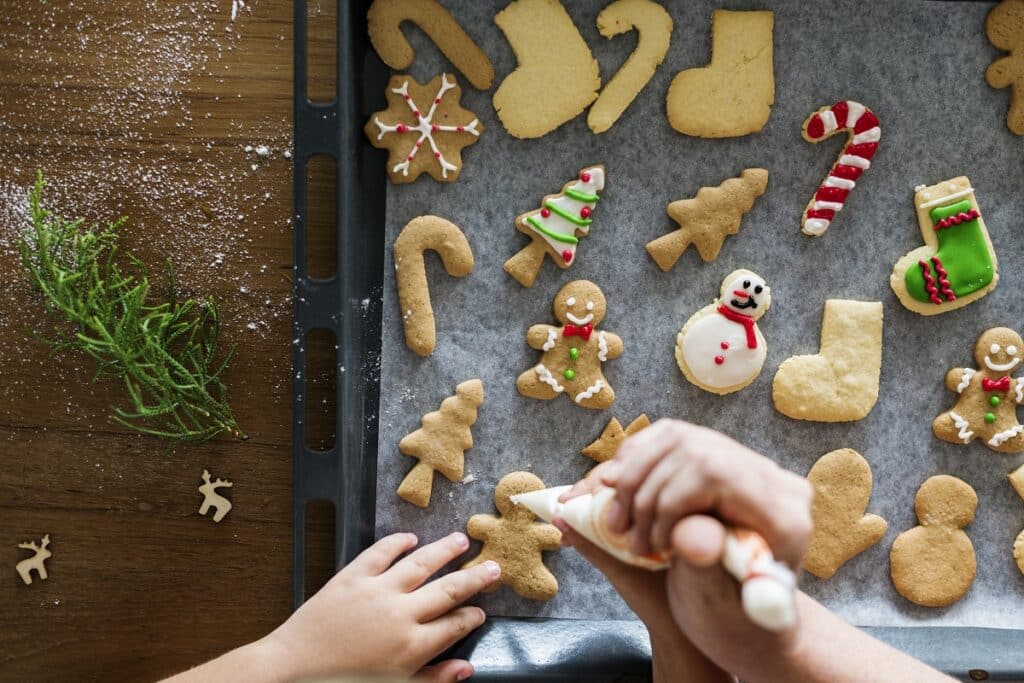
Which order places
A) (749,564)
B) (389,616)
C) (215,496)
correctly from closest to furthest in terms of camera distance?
(749,564) < (389,616) < (215,496)

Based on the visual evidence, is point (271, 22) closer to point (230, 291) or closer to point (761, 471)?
point (230, 291)

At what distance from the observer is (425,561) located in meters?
1.06

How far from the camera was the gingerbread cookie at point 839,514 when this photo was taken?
1089 millimetres

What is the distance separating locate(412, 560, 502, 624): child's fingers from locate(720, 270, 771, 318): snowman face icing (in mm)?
446

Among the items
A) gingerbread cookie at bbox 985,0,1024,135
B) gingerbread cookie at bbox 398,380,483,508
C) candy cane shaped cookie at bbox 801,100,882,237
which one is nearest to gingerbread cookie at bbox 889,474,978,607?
candy cane shaped cookie at bbox 801,100,882,237

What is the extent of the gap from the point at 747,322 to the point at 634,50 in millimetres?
370

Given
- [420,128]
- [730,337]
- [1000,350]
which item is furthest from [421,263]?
[1000,350]

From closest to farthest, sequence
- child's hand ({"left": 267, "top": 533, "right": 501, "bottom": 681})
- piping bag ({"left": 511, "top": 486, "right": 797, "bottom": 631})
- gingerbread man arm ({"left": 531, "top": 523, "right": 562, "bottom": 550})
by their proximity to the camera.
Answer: piping bag ({"left": 511, "top": 486, "right": 797, "bottom": 631}) < child's hand ({"left": 267, "top": 533, "right": 501, "bottom": 681}) < gingerbread man arm ({"left": 531, "top": 523, "right": 562, "bottom": 550})

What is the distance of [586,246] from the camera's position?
1093 millimetres

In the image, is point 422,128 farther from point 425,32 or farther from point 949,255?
point 949,255

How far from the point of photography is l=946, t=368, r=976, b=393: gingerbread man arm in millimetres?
1089

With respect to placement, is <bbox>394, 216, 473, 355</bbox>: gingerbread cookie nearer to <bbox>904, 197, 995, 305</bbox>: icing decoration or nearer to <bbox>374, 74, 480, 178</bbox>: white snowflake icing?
<bbox>374, 74, 480, 178</bbox>: white snowflake icing

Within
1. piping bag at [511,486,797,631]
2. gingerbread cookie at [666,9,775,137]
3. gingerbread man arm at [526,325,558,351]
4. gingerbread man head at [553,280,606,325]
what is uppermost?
gingerbread cookie at [666,9,775,137]

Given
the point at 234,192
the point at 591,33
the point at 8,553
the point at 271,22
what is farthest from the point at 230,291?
the point at 591,33
